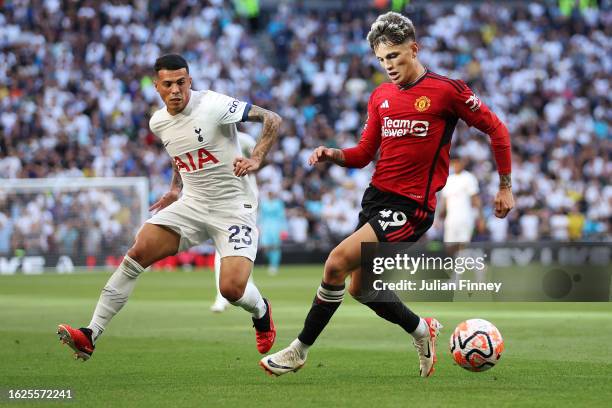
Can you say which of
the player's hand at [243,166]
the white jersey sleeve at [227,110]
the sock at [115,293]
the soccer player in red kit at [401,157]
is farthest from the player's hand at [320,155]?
the sock at [115,293]

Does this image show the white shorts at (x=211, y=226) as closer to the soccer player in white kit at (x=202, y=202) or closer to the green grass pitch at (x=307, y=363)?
the soccer player in white kit at (x=202, y=202)

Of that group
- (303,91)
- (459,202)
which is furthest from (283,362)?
(303,91)

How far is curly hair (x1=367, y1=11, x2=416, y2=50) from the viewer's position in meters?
8.61

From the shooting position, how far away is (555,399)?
756cm

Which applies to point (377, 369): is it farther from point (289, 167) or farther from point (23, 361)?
point (289, 167)

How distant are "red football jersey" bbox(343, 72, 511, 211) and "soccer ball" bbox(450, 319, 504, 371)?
3.17 ft

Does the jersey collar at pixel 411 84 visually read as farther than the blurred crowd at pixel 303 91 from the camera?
No

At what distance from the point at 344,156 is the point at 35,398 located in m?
2.82

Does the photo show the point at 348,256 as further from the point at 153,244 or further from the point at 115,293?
the point at 115,293

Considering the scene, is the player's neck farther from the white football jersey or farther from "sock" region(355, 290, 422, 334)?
"sock" region(355, 290, 422, 334)

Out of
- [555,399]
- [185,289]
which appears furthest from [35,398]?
[185,289]

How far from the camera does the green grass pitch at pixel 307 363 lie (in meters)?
7.76

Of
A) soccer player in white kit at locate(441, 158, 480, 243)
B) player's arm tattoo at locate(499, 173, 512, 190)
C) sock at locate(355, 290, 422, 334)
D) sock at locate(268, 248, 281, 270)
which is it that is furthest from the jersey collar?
sock at locate(268, 248, 281, 270)

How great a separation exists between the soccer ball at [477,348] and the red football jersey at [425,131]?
97 cm
